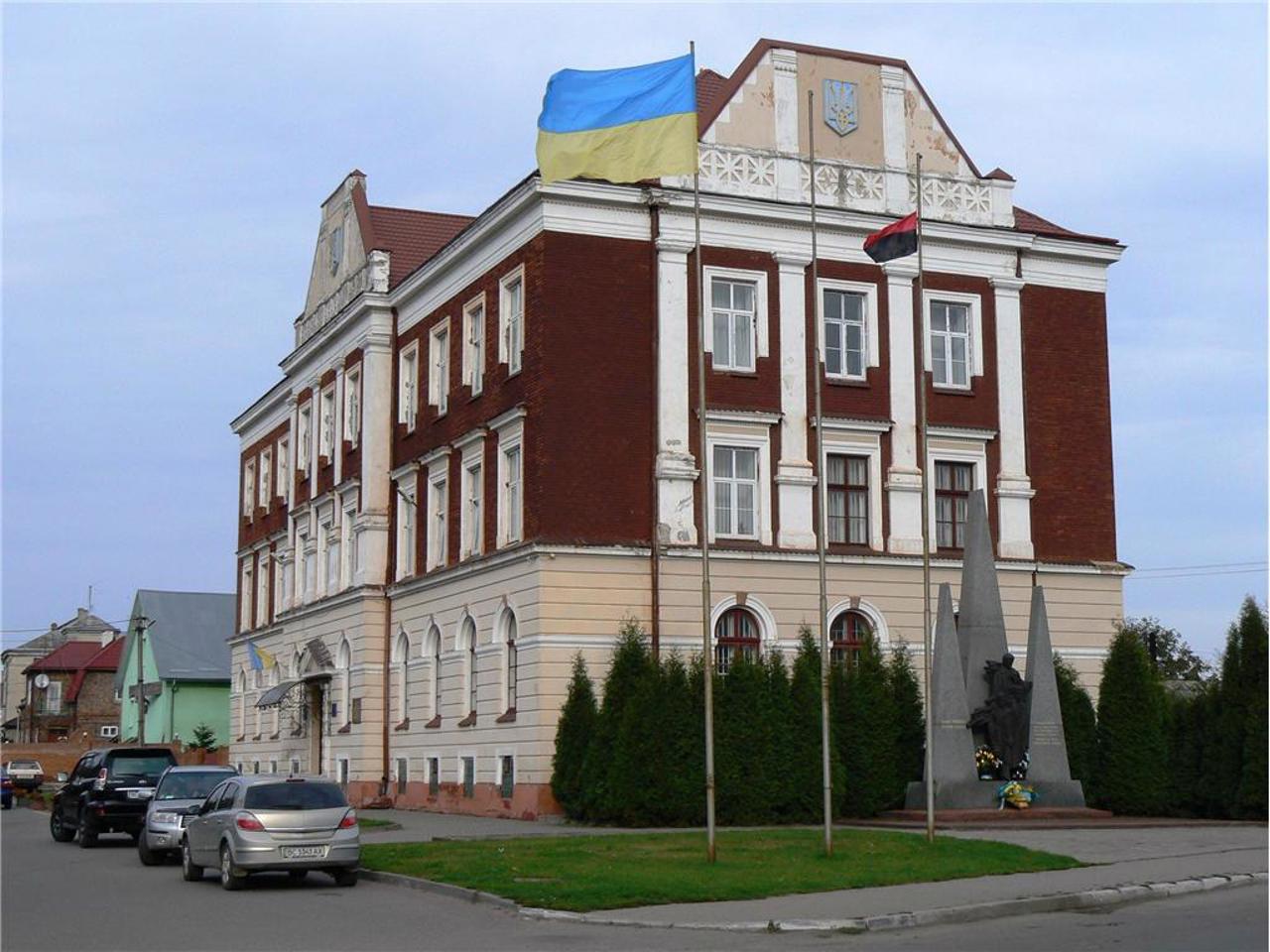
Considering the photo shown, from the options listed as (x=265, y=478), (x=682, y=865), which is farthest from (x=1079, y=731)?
(x=265, y=478)

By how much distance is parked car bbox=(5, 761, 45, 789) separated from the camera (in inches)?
2837

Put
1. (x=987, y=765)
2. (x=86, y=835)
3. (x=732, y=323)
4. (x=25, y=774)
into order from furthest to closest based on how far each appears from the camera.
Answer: (x=25, y=774) → (x=732, y=323) → (x=86, y=835) → (x=987, y=765)

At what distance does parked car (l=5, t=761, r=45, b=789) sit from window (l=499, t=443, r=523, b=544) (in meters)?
37.3

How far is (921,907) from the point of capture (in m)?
18.3

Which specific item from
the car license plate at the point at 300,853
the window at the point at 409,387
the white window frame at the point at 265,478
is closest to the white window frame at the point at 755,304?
the window at the point at 409,387

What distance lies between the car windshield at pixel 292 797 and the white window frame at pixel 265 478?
131 feet

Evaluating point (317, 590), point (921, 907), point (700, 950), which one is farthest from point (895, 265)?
point (700, 950)

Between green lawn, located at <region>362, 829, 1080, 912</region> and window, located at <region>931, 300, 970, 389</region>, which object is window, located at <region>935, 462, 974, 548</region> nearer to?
window, located at <region>931, 300, 970, 389</region>

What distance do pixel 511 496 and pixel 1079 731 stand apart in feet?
44.9

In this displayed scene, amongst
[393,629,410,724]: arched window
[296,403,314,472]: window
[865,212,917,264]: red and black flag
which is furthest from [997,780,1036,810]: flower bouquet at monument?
[296,403,314,472]: window

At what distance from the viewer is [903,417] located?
4144 centimetres

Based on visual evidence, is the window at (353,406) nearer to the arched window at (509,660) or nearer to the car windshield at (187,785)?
the arched window at (509,660)

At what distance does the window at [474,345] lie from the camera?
1679 inches

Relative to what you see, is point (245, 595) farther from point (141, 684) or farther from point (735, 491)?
point (735, 491)
